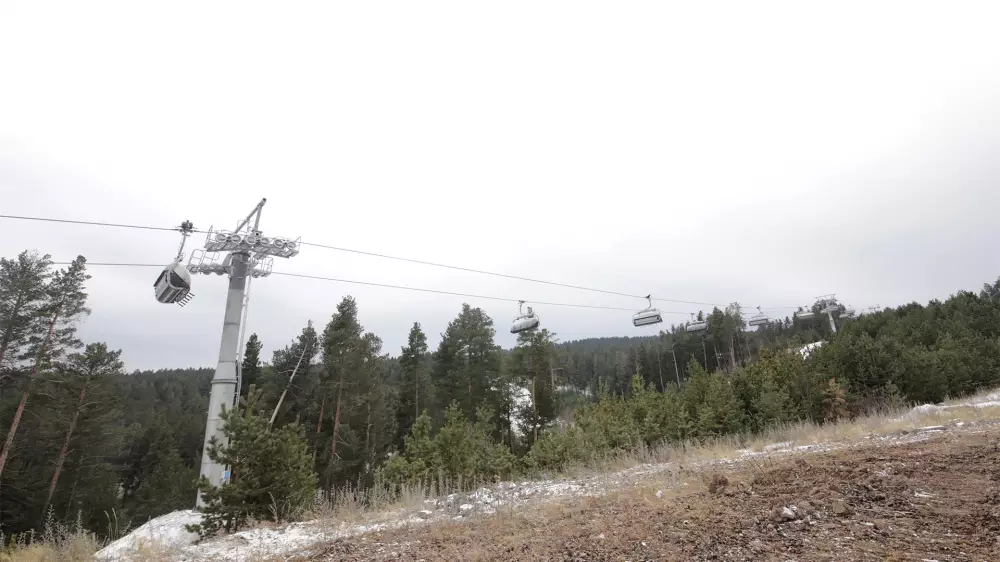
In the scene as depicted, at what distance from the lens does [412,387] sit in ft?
138

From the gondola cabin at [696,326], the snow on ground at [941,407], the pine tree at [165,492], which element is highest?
the gondola cabin at [696,326]

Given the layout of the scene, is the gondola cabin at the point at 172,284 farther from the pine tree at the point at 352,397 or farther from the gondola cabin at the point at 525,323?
the pine tree at the point at 352,397

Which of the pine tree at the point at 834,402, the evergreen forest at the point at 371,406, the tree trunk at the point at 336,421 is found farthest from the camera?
the tree trunk at the point at 336,421

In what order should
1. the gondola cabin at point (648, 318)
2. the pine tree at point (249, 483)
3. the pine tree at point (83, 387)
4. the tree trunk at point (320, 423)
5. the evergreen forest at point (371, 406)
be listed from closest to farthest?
the pine tree at point (249, 483)
the evergreen forest at point (371, 406)
the gondola cabin at point (648, 318)
the pine tree at point (83, 387)
the tree trunk at point (320, 423)

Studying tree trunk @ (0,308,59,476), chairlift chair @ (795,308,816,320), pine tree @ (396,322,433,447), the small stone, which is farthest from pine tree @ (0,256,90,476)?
chairlift chair @ (795,308,816,320)

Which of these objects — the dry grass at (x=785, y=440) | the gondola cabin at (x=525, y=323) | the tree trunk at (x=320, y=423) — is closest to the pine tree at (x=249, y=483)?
the dry grass at (x=785, y=440)

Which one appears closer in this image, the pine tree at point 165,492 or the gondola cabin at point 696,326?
the gondola cabin at point 696,326

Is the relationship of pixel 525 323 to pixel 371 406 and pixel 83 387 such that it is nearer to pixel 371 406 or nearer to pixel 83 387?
pixel 371 406

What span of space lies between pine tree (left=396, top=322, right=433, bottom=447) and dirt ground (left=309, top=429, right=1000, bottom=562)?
36083mm

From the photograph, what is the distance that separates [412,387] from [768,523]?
39407mm

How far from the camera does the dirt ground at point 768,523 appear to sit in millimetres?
4277

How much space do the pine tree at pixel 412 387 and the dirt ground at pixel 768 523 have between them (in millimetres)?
36083

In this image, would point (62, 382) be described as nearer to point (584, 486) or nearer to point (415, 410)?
point (415, 410)

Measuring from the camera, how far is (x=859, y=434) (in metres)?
13.8
